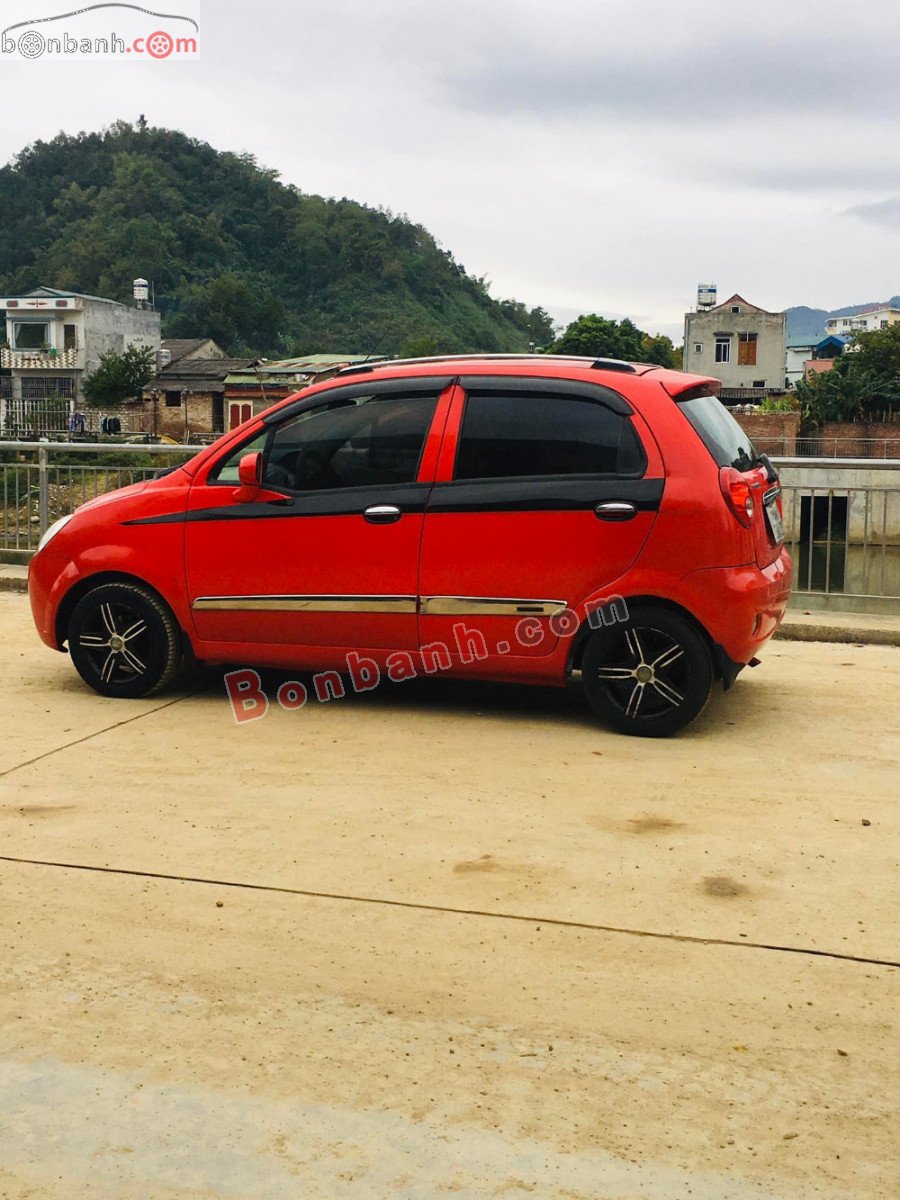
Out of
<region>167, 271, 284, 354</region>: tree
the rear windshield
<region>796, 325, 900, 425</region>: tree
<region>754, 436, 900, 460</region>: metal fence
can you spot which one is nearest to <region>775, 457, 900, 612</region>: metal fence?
the rear windshield

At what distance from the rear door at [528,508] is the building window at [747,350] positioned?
76.8 metres

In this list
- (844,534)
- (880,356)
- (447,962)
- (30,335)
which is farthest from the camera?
(30,335)

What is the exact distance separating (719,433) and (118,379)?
75.9 metres

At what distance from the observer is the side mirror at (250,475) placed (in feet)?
23.1

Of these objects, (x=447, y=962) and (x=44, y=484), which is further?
(x=44, y=484)

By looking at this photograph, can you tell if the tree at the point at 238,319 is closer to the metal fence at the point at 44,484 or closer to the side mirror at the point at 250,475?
the metal fence at the point at 44,484

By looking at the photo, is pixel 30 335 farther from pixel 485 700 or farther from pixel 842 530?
pixel 485 700

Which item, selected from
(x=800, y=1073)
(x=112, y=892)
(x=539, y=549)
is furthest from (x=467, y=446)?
(x=800, y=1073)

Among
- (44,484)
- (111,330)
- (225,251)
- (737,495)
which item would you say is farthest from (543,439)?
(225,251)

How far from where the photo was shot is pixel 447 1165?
2.91 meters

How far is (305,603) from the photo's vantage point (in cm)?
702

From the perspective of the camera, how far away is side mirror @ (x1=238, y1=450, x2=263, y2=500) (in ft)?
23.1

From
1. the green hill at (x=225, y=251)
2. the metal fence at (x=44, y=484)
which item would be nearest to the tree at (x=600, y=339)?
the green hill at (x=225, y=251)

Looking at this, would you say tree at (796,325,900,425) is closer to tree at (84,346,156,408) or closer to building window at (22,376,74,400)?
tree at (84,346,156,408)
